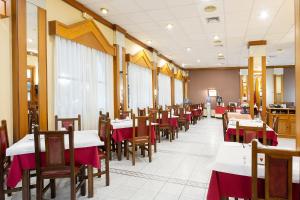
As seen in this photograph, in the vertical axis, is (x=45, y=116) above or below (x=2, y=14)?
below

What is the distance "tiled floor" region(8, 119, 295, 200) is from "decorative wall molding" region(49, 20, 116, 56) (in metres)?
2.80

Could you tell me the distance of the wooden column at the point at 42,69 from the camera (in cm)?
405

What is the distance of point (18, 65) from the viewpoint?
357 cm

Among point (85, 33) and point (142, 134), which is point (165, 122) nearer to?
point (142, 134)

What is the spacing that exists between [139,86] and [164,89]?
327 cm

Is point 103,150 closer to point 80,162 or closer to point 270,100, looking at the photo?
point 80,162

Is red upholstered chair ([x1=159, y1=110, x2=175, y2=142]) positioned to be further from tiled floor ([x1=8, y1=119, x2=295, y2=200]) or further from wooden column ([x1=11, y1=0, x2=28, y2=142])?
wooden column ([x1=11, y1=0, x2=28, y2=142])

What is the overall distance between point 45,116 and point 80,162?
5.10ft

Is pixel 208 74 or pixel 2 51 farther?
pixel 208 74

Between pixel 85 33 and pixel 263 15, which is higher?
pixel 263 15

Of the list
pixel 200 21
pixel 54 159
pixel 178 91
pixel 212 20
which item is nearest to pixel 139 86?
pixel 200 21

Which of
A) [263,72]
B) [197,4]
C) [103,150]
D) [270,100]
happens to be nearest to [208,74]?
[270,100]

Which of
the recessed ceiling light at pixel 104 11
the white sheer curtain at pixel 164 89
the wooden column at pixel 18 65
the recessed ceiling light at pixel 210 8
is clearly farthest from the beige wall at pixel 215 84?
the wooden column at pixel 18 65

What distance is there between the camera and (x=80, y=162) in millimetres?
3088
